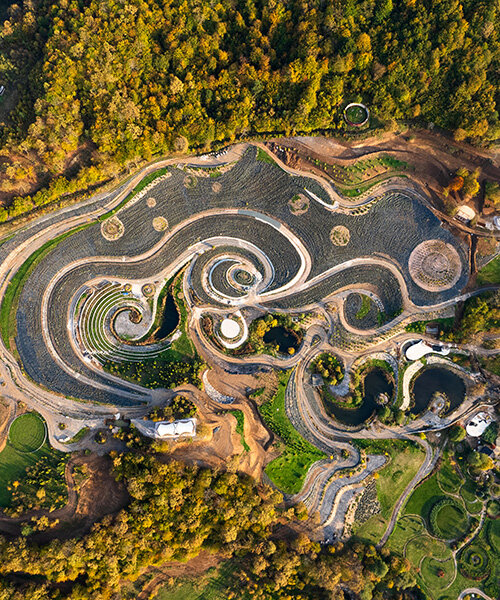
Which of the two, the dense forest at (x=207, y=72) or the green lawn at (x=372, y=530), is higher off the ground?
the dense forest at (x=207, y=72)

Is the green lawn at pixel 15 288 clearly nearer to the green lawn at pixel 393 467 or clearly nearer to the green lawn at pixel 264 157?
the green lawn at pixel 264 157

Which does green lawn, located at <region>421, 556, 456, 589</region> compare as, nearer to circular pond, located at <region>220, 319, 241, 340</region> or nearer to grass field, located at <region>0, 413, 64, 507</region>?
circular pond, located at <region>220, 319, 241, 340</region>

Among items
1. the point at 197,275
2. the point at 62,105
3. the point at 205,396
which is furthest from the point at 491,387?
the point at 62,105

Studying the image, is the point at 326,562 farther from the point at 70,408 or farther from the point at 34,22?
the point at 34,22

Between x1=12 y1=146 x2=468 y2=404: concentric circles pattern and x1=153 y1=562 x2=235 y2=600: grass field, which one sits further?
x1=12 y1=146 x2=468 y2=404: concentric circles pattern

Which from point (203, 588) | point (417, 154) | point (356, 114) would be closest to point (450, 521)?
point (203, 588)

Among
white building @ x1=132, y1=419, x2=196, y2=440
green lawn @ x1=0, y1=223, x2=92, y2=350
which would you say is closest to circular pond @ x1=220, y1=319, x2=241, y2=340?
white building @ x1=132, y1=419, x2=196, y2=440

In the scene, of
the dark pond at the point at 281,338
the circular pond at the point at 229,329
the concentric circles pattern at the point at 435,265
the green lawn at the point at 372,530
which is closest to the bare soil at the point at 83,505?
the circular pond at the point at 229,329
